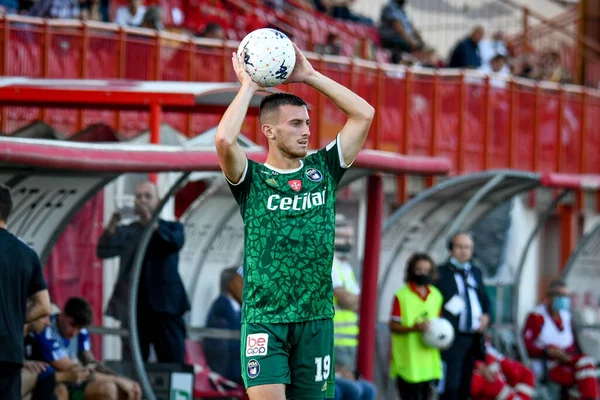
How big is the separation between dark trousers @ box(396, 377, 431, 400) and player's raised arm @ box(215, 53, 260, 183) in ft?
17.9

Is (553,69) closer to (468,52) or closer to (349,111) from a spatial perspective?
(468,52)

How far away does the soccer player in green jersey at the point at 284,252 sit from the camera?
674 cm

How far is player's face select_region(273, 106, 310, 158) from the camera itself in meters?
6.83

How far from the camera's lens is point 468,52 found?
20.3m

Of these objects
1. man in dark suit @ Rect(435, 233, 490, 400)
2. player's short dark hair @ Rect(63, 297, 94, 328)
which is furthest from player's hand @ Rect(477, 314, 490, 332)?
player's short dark hair @ Rect(63, 297, 94, 328)

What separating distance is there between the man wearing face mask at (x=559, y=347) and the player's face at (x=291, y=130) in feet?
27.9

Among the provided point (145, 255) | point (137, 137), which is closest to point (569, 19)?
point (137, 137)

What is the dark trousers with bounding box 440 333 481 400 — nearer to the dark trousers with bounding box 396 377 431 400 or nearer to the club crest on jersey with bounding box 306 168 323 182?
the dark trousers with bounding box 396 377 431 400

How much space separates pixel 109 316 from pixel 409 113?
26.7 feet

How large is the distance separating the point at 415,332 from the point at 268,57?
5491 millimetres

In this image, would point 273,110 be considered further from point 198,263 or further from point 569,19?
point 569,19

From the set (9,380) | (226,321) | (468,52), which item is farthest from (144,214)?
(468,52)

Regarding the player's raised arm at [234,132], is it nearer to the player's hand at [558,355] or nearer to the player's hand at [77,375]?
the player's hand at [77,375]

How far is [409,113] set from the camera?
17609 millimetres
